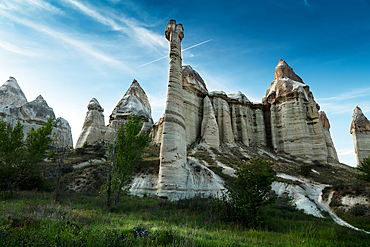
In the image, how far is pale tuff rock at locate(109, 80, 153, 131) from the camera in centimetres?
4759

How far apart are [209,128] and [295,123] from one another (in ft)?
55.7

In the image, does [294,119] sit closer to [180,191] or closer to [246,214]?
[180,191]

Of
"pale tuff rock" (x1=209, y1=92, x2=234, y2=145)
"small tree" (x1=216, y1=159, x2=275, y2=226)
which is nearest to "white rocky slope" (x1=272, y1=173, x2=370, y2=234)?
"small tree" (x1=216, y1=159, x2=275, y2=226)

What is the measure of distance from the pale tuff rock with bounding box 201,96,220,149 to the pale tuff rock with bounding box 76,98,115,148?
18.5m

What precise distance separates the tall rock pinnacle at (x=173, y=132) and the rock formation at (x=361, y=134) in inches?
1828

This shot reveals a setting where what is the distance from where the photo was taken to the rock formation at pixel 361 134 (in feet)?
159

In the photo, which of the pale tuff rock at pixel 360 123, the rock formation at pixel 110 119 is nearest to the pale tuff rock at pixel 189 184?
the rock formation at pixel 110 119

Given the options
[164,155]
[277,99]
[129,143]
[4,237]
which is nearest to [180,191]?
[164,155]

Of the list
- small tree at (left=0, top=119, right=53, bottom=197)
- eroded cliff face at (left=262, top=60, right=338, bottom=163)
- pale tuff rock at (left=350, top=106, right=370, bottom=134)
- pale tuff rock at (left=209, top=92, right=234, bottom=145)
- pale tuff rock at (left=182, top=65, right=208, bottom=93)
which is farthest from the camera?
pale tuff rock at (left=350, top=106, right=370, bottom=134)

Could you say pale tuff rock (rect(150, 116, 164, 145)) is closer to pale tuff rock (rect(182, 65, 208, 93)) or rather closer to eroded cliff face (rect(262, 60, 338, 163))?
pale tuff rock (rect(182, 65, 208, 93))

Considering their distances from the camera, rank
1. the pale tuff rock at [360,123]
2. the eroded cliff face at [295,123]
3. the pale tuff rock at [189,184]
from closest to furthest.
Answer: the pale tuff rock at [189,184]
the eroded cliff face at [295,123]
the pale tuff rock at [360,123]

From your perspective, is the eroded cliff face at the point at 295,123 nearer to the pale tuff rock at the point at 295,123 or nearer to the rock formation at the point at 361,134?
the pale tuff rock at the point at 295,123

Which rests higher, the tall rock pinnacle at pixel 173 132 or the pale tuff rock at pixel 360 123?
the pale tuff rock at pixel 360 123

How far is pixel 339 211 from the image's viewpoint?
16.5 metres
